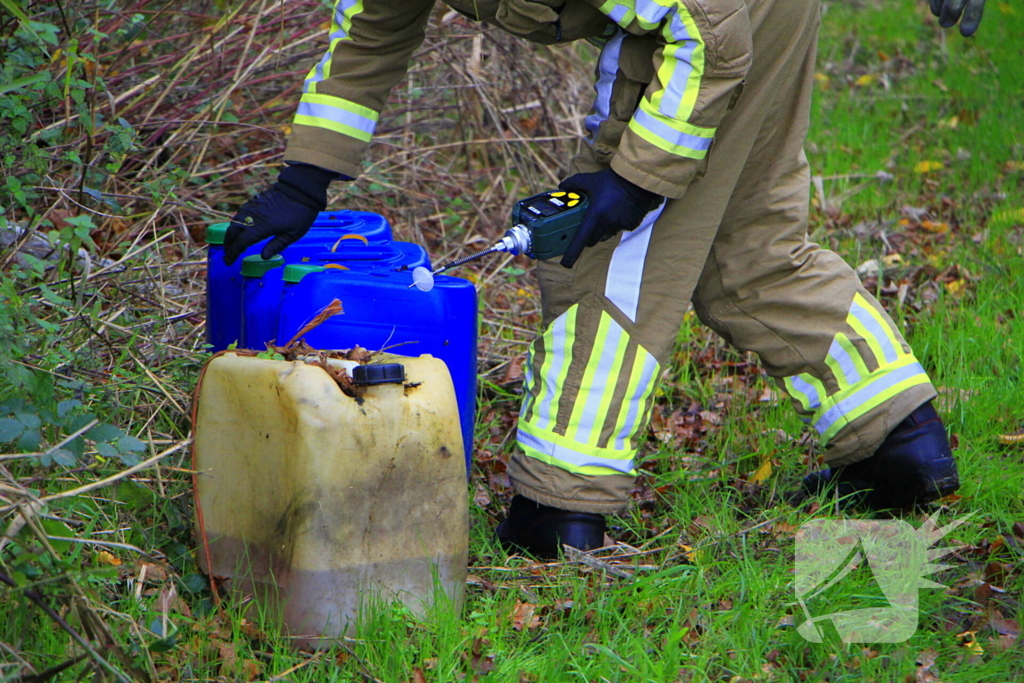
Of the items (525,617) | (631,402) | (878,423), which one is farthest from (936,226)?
(525,617)

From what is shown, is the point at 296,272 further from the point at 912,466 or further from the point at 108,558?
the point at 912,466

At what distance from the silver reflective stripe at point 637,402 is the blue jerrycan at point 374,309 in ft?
1.45

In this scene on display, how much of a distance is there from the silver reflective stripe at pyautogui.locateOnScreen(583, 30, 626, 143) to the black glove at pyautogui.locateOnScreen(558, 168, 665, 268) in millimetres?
191

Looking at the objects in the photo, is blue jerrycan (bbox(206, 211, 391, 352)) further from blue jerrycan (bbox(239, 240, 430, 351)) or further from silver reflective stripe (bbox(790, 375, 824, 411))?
silver reflective stripe (bbox(790, 375, 824, 411))

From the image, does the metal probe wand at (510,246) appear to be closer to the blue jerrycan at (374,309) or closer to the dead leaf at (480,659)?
the blue jerrycan at (374,309)

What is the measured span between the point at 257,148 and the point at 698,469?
2243 mm

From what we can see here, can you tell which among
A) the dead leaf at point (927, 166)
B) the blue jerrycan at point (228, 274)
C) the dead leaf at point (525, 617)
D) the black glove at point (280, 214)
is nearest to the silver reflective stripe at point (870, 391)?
the dead leaf at point (525, 617)

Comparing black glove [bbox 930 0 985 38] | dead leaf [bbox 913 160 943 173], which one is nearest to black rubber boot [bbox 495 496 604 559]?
black glove [bbox 930 0 985 38]

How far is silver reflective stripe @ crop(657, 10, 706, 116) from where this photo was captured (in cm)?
193

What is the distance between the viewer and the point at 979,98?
591cm

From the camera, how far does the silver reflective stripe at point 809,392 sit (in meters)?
2.46

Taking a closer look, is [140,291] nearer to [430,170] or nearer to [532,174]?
[430,170]

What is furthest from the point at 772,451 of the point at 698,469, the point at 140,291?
the point at 140,291

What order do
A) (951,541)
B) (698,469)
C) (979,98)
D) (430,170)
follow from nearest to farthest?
1. (951,541)
2. (698,469)
3. (430,170)
4. (979,98)
